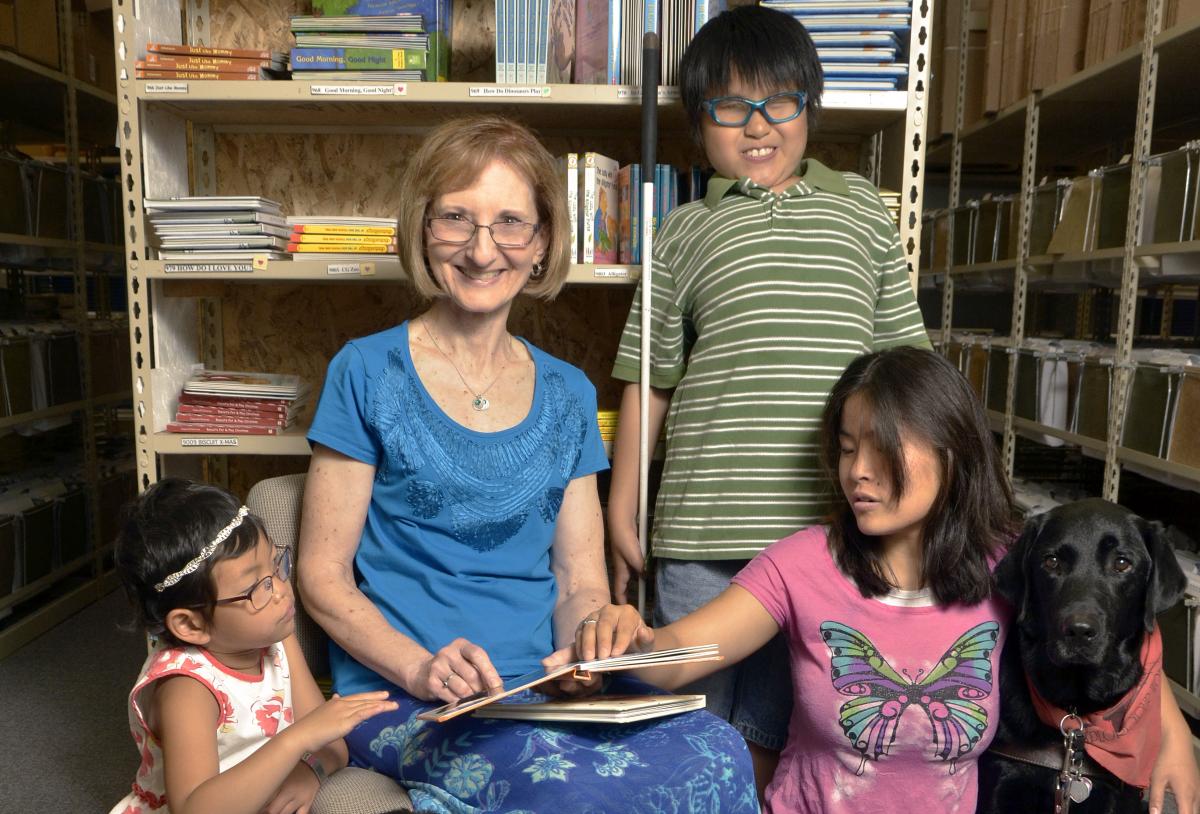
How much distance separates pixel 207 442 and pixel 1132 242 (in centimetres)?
279

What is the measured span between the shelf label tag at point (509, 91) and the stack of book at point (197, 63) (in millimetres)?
491

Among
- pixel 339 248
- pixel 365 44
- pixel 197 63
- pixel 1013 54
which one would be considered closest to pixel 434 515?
pixel 339 248

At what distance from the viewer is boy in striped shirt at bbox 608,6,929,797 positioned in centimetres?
165

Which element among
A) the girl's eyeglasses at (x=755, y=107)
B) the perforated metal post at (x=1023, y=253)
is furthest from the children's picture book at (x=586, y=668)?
the perforated metal post at (x=1023, y=253)

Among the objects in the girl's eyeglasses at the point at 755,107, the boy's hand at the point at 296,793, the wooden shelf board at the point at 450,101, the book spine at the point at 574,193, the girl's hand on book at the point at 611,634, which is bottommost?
the boy's hand at the point at 296,793

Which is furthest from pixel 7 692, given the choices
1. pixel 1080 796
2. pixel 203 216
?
pixel 1080 796

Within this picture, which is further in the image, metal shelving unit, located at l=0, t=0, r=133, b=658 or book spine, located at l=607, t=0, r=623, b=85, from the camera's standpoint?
metal shelving unit, located at l=0, t=0, r=133, b=658

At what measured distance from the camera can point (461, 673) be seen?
3.76 feet

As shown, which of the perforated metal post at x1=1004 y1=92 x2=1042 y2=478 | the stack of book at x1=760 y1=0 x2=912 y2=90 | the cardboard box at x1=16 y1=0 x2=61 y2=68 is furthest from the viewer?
the perforated metal post at x1=1004 y1=92 x2=1042 y2=478

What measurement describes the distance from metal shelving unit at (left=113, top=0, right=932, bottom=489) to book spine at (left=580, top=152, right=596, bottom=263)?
51 millimetres

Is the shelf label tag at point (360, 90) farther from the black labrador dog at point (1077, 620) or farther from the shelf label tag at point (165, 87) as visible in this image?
the black labrador dog at point (1077, 620)

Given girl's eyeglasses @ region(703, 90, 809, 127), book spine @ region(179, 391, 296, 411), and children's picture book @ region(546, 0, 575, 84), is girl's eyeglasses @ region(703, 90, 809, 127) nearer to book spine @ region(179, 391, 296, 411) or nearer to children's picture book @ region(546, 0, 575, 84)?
children's picture book @ region(546, 0, 575, 84)

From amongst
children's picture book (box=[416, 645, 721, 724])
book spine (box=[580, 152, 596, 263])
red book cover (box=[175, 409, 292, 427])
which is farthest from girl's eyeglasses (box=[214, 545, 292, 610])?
book spine (box=[580, 152, 596, 263])

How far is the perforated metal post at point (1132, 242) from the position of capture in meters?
2.89
